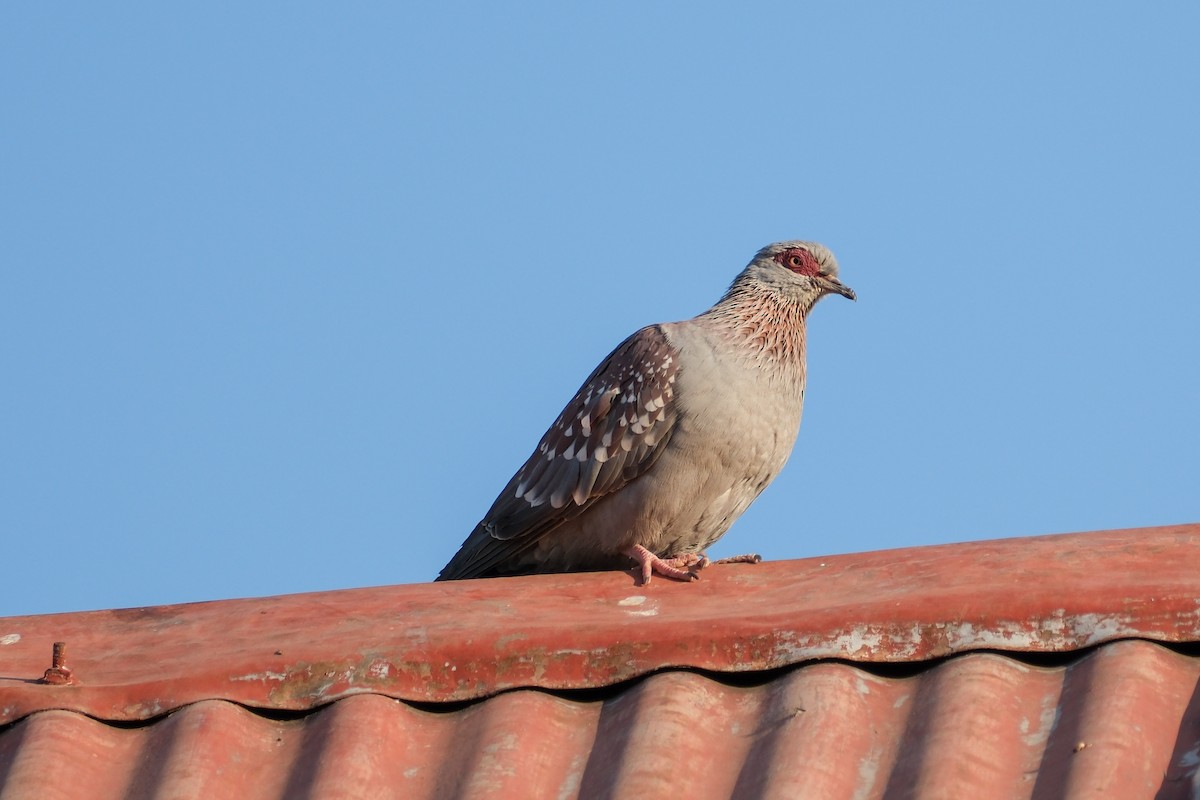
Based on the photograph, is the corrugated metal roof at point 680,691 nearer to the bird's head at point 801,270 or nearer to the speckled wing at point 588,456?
the speckled wing at point 588,456

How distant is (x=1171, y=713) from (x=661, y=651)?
1.31 meters

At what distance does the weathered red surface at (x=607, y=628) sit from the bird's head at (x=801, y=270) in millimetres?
2517

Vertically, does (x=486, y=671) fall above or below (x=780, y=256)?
below

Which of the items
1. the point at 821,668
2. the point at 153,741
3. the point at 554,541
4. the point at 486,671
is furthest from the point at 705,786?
the point at 554,541

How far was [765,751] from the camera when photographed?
13.2 feet

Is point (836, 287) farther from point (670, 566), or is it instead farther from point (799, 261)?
point (670, 566)

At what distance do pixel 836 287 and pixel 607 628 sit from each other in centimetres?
338

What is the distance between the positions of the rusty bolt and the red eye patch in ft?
13.0

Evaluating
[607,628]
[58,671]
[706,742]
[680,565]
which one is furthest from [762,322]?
[58,671]

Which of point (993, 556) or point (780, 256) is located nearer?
point (993, 556)

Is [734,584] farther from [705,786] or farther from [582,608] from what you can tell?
[705,786]

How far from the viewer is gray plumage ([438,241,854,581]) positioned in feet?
21.1

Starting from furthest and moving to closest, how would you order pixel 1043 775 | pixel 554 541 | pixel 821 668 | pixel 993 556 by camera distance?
pixel 554 541
pixel 993 556
pixel 821 668
pixel 1043 775

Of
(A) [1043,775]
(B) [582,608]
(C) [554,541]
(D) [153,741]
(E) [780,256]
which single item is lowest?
(A) [1043,775]
